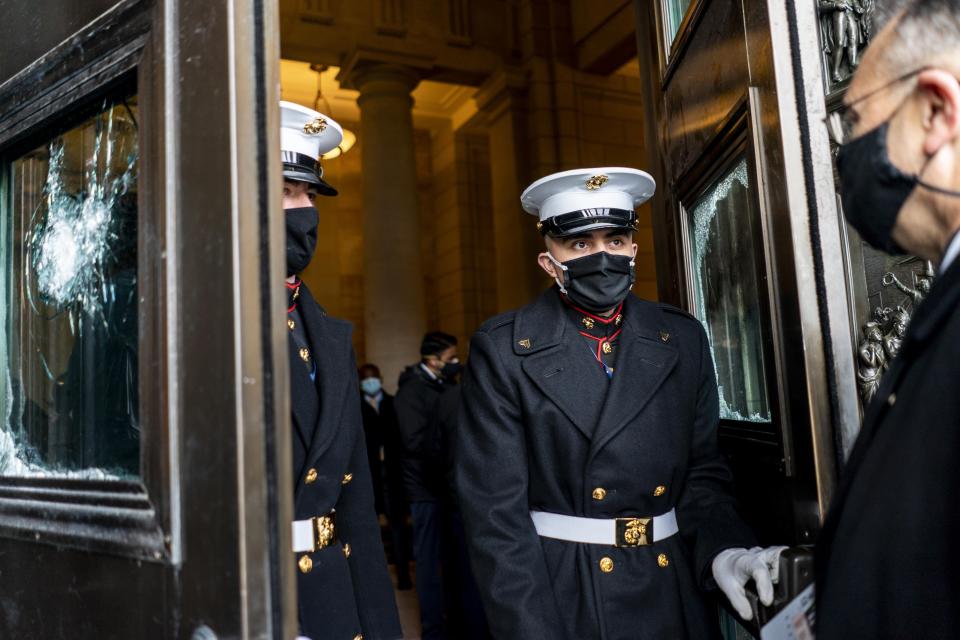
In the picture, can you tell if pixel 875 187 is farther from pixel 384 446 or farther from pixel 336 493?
pixel 384 446

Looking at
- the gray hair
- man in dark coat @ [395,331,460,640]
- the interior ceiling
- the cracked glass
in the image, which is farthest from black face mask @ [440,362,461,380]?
the interior ceiling

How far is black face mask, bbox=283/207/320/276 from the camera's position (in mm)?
2010

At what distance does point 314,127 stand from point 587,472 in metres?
1.17

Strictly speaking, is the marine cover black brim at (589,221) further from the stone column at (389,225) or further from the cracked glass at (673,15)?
the stone column at (389,225)

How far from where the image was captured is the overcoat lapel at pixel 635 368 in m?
2.21

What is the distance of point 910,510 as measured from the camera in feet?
3.39

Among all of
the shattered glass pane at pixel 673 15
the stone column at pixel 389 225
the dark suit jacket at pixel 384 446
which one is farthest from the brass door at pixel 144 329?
the stone column at pixel 389 225

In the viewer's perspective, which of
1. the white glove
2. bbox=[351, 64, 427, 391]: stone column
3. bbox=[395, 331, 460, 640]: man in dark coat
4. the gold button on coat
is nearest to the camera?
the white glove

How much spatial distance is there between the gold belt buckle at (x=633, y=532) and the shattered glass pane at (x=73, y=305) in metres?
1.32

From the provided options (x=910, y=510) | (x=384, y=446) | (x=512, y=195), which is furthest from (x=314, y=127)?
(x=512, y=195)

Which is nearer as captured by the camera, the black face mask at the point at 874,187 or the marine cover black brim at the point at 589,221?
the black face mask at the point at 874,187

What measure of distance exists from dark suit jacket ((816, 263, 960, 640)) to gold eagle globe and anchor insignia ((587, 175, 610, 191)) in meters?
1.35

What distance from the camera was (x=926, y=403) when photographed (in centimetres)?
104

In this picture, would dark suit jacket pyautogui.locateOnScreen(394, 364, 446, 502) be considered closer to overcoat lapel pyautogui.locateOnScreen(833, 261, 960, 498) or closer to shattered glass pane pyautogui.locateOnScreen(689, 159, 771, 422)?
shattered glass pane pyautogui.locateOnScreen(689, 159, 771, 422)
